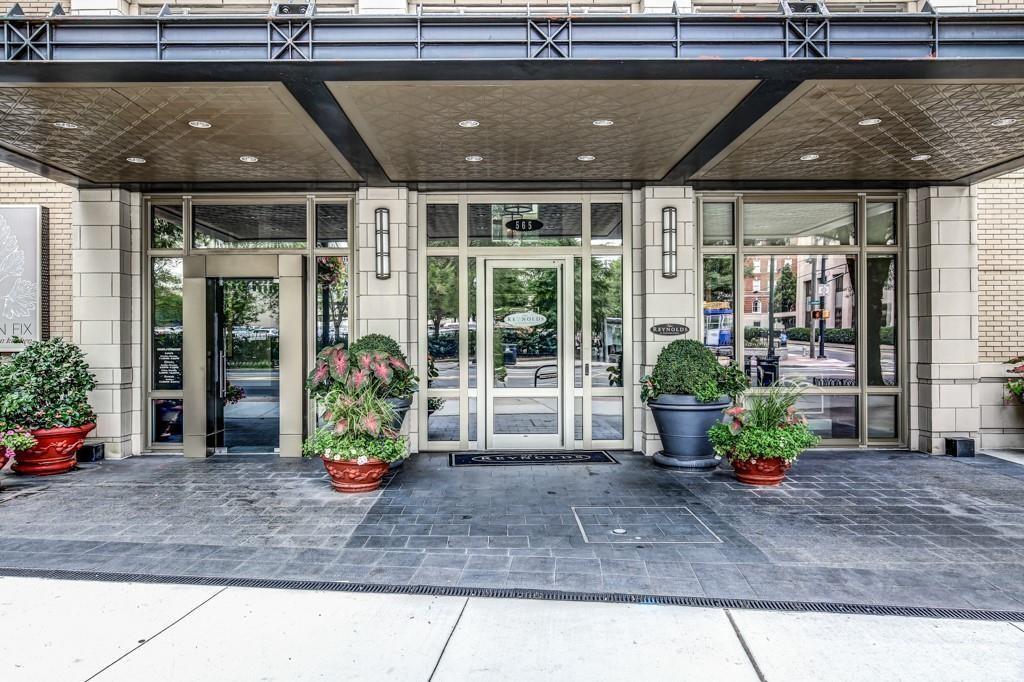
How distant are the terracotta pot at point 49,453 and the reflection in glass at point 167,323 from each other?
1295 millimetres

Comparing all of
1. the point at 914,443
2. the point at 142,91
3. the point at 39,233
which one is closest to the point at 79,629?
the point at 142,91

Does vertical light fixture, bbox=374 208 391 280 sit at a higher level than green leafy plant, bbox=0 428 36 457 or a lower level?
higher

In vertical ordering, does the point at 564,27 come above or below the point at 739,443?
above

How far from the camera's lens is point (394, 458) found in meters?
5.92

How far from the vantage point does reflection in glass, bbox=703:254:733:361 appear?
7.85m

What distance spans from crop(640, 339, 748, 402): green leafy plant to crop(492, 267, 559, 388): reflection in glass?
1.44 metres

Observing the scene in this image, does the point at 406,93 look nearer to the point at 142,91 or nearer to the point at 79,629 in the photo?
the point at 142,91

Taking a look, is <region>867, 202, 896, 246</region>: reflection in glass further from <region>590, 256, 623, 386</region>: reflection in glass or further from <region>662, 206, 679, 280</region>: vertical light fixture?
<region>590, 256, 623, 386</region>: reflection in glass

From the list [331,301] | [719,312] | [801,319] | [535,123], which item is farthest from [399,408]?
[801,319]

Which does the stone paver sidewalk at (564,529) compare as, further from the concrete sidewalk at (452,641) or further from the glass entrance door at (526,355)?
the glass entrance door at (526,355)

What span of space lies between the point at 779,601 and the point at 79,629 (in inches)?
158

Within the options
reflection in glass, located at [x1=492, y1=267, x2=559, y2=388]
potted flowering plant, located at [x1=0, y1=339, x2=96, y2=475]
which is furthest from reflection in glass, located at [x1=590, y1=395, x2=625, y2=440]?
potted flowering plant, located at [x1=0, y1=339, x2=96, y2=475]

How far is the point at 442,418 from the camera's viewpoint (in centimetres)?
779

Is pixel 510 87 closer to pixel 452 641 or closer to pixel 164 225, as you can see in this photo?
pixel 452 641
